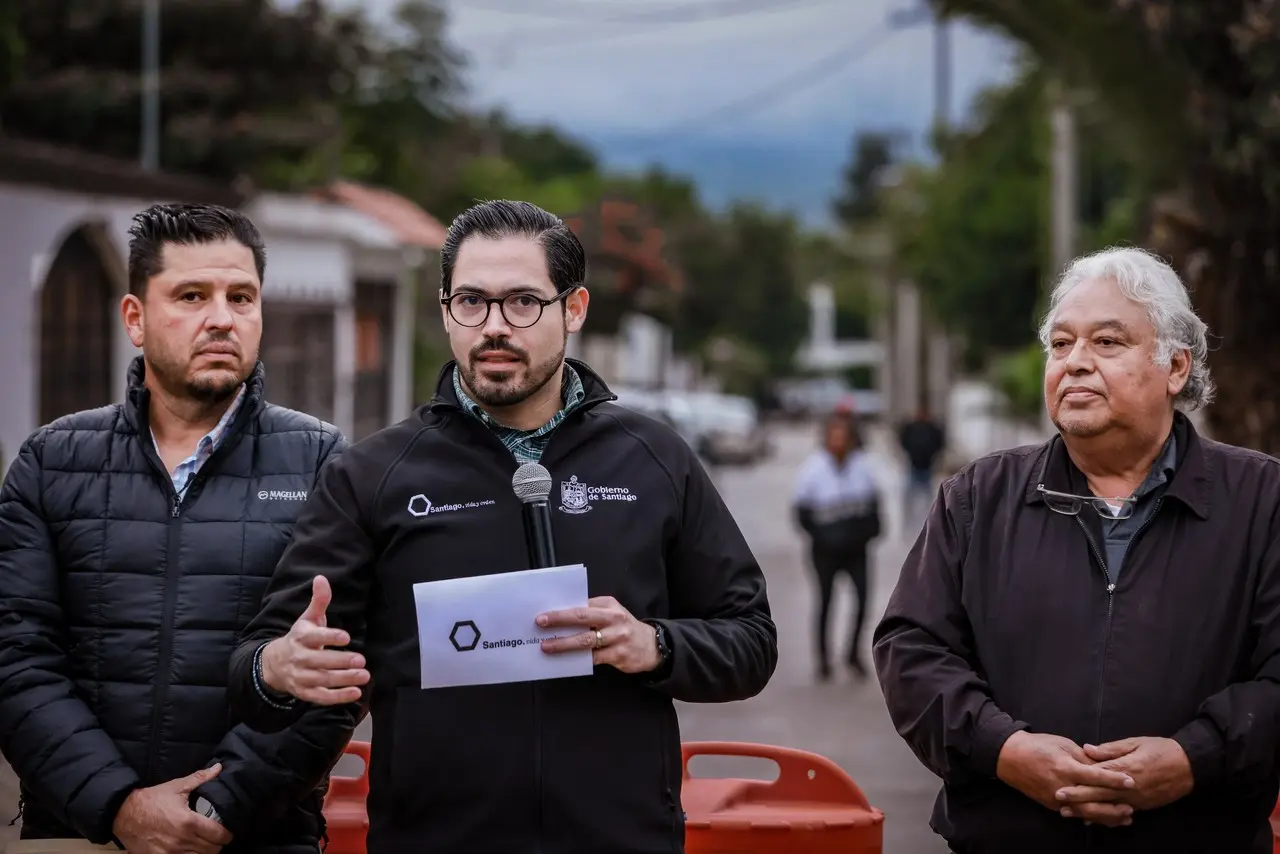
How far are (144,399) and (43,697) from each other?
0.72 m

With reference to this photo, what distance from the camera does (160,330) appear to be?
13.6 ft

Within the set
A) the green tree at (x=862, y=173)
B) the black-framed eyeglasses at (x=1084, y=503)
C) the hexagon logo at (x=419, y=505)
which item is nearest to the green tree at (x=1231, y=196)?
the black-framed eyeglasses at (x=1084, y=503)

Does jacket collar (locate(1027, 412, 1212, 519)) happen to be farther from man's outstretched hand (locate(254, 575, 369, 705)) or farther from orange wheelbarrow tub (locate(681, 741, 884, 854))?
man's outstretched hand (locate(254, 575, 369, 705))

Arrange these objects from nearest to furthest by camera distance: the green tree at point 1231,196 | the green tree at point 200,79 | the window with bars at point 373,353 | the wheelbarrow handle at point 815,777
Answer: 1. the wheelbarrow handle at point 815,777
2. the green tree at point 1231,196
3. the green tree at point 200,79
4. the window with bars at point 373,353

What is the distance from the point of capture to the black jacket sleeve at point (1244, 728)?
3.64 m

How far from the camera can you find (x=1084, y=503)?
12.9 feet

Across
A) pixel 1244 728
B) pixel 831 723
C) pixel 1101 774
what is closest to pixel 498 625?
pixel 1101 774

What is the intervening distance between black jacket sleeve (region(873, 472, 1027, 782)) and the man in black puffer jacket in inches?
47.0

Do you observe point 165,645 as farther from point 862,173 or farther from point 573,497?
point 862,173

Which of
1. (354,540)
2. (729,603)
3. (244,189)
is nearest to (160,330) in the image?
(354,540)

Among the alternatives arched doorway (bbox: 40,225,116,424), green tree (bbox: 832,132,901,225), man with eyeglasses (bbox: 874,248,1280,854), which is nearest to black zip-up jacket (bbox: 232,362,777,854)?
man with eyeglasses (bbox: 874,248,1280,854)

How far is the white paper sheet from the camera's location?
11.3 ft

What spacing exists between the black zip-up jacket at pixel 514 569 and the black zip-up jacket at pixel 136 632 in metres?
0.34

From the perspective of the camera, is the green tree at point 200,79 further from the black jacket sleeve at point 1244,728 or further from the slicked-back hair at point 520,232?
the black jacket sleeve at point 1244,728
